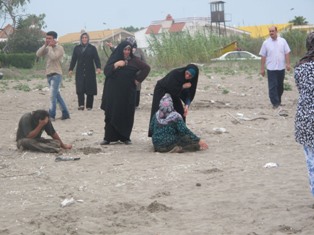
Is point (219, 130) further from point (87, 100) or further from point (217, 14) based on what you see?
point (217, 14)

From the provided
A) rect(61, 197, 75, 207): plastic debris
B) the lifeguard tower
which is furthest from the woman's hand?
the lifeguard tower

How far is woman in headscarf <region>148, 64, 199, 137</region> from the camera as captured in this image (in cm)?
884

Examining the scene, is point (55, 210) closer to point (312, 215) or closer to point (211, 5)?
point (312, 215)

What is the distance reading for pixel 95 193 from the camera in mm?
6539

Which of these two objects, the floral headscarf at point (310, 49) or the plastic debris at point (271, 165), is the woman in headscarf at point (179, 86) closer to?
the plastic debris at point (271, 165)

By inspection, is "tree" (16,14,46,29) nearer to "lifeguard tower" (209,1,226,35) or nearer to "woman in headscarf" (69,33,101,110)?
"lifeguard tower" (209,1,226,35)

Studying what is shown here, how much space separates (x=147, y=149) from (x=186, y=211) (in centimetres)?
350

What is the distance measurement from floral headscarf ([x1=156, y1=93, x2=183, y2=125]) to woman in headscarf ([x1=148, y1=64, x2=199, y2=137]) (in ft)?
0.49

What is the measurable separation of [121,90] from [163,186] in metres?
3.14

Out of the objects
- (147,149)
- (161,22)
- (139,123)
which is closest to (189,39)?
(139,123)

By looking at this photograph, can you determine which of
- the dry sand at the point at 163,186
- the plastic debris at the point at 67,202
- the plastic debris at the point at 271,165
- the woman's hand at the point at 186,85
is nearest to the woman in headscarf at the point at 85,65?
the dry sand at the point at 163,186

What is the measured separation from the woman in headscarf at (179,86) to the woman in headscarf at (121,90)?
665 mm

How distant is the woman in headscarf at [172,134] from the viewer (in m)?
8.70

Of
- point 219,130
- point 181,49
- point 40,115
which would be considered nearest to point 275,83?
point 219,130
